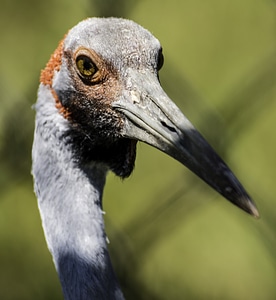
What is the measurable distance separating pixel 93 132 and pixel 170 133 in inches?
10.4

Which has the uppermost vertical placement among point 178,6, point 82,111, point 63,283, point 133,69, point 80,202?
point 178,6

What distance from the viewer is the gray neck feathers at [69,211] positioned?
207 cm

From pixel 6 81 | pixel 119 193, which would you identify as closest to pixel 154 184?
pixel 119 193

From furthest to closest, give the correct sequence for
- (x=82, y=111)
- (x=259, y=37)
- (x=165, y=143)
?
(x=259, y=37) → (x=82, y=111) → (x=165, y=143)

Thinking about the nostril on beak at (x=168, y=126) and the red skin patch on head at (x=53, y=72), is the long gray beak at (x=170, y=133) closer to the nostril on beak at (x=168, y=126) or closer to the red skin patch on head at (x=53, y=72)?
the nostril on beak at (x=168, y=126)

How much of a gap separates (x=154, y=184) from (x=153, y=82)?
2.32 m

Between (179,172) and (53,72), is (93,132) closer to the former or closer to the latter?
(53,72)

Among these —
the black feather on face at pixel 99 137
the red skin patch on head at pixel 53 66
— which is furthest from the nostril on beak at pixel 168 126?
the red skin patch on head at pixel 53 66

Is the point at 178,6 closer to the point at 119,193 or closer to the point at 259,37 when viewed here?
the point at 259,37

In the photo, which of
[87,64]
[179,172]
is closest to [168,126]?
[87,64]

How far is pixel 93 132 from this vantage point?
2100mm

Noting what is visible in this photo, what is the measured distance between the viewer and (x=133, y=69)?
201cm

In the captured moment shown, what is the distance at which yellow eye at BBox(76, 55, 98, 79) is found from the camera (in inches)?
79.8

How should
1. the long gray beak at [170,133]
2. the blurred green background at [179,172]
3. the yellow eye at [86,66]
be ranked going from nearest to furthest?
the long gray beak at [170,133], the yellow eye at [86,66], the blurred green background at [179,172]
